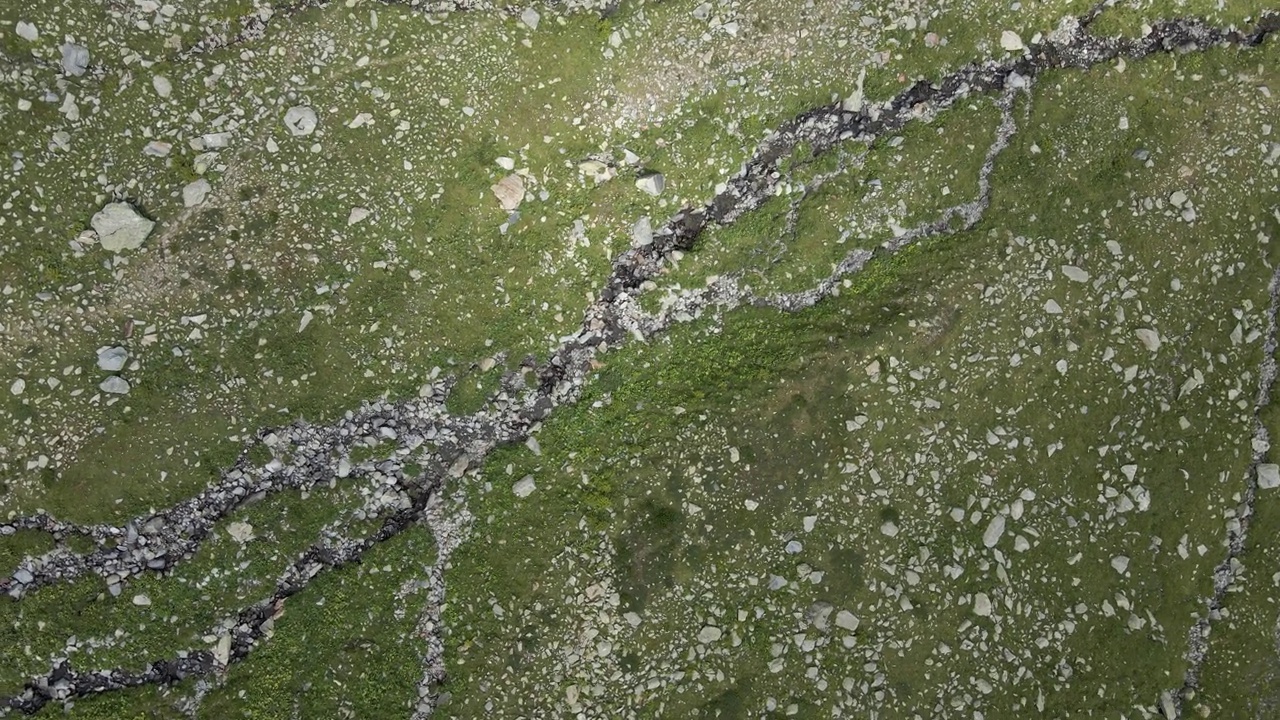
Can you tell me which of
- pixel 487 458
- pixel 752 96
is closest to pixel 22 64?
pixel 487 458

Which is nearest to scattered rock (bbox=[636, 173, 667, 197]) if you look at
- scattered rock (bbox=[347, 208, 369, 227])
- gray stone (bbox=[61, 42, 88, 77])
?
scattered rock (bbox=[347, 208, 369, 227])

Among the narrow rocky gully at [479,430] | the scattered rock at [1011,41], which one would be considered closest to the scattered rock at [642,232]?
the narrow rocky gully at [479,430]

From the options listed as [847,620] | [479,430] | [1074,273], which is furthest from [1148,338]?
[479,430]

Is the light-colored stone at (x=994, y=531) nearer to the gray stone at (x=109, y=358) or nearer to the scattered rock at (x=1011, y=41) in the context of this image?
the scattered rock at (x=1011, y=41)

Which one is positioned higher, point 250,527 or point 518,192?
point 518,192

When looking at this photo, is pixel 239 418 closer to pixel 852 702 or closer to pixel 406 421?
pixel 406 421

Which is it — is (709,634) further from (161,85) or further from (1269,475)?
(161,85)

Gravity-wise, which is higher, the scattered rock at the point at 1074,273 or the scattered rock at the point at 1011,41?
the scattered rock at the point at 1011,41

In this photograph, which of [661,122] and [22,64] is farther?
[661,122]
